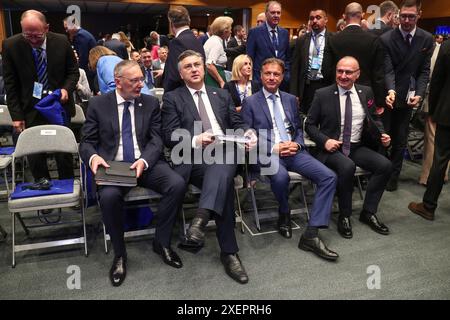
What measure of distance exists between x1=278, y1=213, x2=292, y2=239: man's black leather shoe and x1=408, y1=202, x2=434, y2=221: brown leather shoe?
52.8 inches

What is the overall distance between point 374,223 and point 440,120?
106cm

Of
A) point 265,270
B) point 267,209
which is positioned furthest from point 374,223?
point 265,270

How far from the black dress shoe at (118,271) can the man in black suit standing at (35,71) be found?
4.80 ft

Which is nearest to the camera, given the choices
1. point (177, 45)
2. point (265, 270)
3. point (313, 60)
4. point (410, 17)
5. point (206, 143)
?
point (265, 270)

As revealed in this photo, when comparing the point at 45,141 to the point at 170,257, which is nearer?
the point at 170,257

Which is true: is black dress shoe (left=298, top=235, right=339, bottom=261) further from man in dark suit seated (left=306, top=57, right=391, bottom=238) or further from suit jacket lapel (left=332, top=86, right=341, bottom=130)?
suit jacket lapel (left=332, top=86, right=341, bottom=130)

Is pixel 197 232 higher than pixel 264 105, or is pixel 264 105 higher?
pixel 264 105

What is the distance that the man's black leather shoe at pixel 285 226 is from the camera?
3.24 metres

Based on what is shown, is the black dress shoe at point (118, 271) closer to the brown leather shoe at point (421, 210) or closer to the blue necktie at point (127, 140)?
the blue necktie at point (127, 140)

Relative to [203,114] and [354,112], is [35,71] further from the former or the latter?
[354,112]

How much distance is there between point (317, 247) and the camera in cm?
291

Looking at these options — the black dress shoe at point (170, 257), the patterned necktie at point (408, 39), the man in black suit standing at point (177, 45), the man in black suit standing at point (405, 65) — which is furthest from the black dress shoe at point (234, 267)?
the patterned necktie at point (408, 39)

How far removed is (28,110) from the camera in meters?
3.50

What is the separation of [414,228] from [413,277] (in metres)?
0.87
